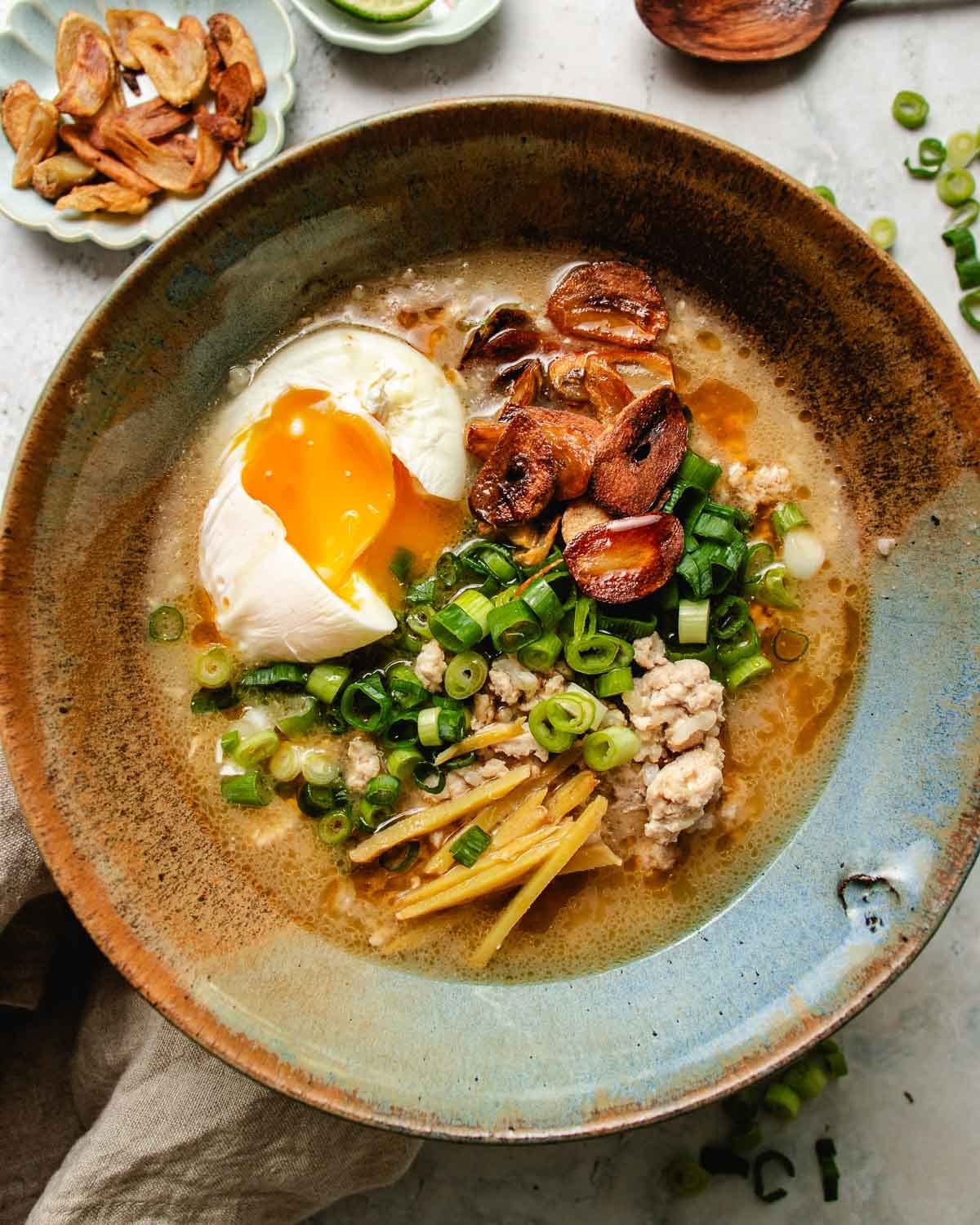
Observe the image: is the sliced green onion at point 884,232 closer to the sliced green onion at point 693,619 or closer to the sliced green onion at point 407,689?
the sliced green onion at point 693,619

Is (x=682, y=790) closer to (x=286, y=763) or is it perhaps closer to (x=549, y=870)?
(x=549, y=870)

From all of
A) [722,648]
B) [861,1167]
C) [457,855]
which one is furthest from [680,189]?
[861,1167]

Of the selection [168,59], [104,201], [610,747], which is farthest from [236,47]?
[610,747]

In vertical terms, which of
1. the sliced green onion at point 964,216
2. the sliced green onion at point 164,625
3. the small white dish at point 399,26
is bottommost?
the sliced green onion at point 164,625

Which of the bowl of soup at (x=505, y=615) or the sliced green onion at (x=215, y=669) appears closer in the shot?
the bowl of soup at (x=505, y=615)

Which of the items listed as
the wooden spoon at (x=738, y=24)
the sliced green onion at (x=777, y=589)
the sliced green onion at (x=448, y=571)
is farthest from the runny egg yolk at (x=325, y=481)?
the wooden spoon at (x=738, y=24)

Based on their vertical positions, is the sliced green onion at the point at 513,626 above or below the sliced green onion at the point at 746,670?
below
